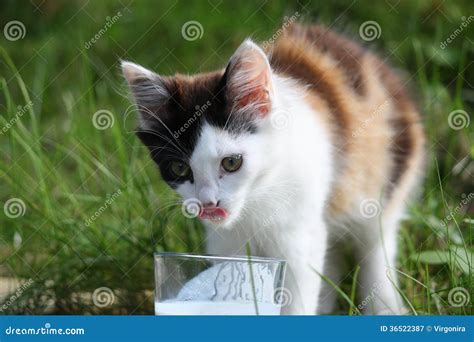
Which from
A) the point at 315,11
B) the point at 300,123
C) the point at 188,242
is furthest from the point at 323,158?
the point at 315,11

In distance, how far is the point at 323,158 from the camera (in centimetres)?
176

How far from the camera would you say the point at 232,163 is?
1515mm

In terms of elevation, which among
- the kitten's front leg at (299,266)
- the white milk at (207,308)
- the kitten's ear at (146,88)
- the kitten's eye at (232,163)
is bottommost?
→ the white milk at (207,308)

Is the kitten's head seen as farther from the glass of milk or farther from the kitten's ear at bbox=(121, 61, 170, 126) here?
the glass of milk

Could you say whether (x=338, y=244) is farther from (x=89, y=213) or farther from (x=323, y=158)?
(x=89, y=213)

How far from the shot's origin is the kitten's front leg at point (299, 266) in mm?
1688

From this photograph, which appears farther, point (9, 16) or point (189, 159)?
point (9, 16)

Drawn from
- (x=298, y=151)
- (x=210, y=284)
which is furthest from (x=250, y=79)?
(x=210, y=284)

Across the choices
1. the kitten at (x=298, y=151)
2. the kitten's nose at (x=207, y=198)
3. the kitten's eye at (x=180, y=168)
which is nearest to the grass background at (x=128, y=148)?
the kitten at (x=298, y=151)

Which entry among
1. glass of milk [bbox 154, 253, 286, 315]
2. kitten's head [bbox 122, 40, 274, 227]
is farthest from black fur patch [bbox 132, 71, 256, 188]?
glass of milk [bbox 154, 253, 286, 315]

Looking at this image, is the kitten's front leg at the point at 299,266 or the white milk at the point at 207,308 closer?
the white milk at the point at 207,308

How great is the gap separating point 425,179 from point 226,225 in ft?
2.93

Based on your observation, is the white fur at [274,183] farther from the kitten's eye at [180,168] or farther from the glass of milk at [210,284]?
the glass of milk at [210,284]

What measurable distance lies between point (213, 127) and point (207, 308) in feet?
1.22
